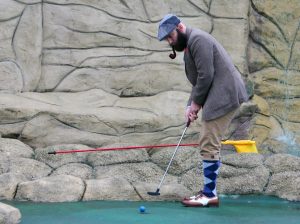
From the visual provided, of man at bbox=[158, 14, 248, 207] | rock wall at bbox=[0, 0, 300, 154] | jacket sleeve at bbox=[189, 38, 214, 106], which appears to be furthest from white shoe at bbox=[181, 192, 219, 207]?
rock wall at bbox=[0, 0, 300, 154]

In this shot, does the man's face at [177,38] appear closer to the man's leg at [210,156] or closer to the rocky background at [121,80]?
the man's leg at [210,156]

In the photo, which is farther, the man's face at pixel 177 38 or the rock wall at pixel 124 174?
the rock wall at pixel 124 174

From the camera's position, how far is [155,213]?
392cm

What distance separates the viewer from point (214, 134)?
4.05 metres

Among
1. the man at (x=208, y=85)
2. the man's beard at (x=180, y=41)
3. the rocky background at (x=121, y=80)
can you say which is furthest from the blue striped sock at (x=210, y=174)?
the rocky background at (x=121, y=80)

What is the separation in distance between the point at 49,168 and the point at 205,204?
1.63 m

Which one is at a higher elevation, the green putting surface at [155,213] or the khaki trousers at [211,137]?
the khaki trousers at [211,137]

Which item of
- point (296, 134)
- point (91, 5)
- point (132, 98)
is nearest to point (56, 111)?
point (132, 98)

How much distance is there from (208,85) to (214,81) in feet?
0.21

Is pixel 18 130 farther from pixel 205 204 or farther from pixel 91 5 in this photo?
pixel 205 204

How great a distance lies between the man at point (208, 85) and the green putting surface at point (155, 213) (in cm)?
19

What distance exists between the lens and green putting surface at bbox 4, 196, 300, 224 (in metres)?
3.66

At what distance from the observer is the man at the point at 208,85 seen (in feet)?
12.9

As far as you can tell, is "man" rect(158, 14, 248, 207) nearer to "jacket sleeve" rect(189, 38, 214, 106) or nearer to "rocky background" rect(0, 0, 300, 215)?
"jacket sleeve" rect(189, 38, 214, 106)
